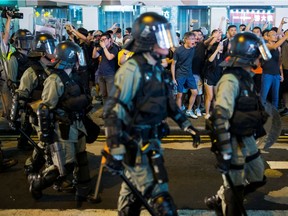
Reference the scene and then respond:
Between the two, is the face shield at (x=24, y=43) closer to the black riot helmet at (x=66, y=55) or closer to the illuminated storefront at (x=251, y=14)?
the black riot helmet at (x=66, y=55)

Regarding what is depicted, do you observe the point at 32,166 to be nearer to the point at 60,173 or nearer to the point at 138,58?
the point at 60,173

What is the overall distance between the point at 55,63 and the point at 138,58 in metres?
1.58

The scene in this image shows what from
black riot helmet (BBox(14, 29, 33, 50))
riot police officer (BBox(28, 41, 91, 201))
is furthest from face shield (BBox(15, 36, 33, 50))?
riot police officer (BBox(28, 41, 91, 201))

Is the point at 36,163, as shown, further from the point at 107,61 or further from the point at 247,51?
the point at 107,61

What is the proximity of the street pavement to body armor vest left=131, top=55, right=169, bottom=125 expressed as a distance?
5.27ft

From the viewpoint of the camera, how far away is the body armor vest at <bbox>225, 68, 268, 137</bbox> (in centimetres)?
372

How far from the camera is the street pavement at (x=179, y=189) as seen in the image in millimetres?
4691

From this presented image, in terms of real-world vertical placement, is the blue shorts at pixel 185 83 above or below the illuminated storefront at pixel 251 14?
below

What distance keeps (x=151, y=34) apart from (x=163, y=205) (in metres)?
1.39

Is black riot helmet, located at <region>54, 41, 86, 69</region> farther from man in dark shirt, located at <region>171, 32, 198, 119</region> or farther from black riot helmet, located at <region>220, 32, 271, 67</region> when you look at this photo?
man in dark shirt, located at <region>171, 32, 198, 119</region>

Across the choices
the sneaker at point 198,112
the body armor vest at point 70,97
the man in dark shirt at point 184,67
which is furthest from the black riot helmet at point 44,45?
the sneaker at point 198,112

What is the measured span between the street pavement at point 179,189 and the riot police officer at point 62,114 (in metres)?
0.35

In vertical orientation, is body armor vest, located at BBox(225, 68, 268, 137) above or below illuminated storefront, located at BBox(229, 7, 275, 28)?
below

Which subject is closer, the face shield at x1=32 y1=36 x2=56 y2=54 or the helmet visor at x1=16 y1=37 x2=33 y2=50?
the face shield at x1=32 y1=36 x2=56 y2=54
